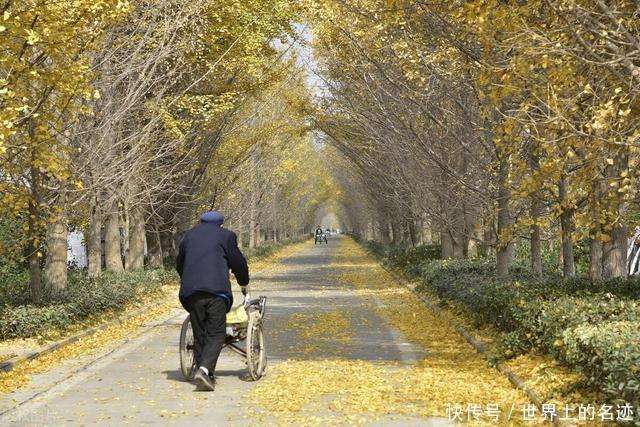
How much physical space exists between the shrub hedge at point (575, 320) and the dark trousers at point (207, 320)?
3.32 metres

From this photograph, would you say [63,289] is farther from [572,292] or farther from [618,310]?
[618,310]

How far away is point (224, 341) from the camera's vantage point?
411 inches

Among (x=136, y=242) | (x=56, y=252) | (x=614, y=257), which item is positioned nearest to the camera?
(x=614, y=257)

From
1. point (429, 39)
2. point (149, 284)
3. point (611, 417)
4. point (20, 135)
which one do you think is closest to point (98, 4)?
point (20, 135)

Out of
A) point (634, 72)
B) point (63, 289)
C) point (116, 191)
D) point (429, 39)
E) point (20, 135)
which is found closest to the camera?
point (634, 72)

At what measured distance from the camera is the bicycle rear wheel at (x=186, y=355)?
10328 millimetres

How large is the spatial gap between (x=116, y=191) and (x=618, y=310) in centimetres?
1307

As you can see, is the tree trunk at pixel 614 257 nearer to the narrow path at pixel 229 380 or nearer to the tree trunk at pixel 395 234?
the narrow path at pixel 229 380

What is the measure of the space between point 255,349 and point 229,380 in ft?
1.48

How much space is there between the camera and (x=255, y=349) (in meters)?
10.5

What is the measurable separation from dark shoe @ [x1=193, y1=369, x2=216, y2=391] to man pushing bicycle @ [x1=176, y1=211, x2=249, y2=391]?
0.21 meters

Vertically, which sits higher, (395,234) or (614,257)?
(395,234)

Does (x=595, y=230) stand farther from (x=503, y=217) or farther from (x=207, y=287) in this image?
(x=207, y=287)

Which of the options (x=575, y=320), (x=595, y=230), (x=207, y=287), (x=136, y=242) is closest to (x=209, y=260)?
(x=207, y=287)
